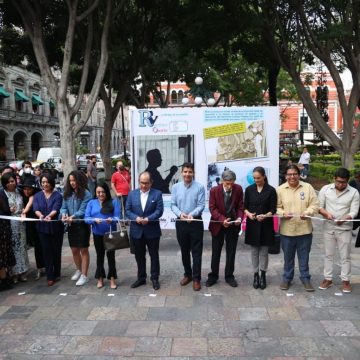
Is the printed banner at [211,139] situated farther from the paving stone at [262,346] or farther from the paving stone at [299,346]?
the paving stone at [299,346]

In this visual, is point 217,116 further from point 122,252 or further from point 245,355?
point 245,355

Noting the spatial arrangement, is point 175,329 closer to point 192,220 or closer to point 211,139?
point 192,220

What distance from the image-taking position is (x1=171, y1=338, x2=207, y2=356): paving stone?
4066mm

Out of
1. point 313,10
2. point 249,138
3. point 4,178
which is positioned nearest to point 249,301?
point 249,138

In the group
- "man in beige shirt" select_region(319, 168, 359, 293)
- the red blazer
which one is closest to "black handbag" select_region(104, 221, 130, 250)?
the red blazer

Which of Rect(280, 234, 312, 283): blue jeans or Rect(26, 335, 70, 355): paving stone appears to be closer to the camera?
Rect(26, 335, 70, 355): paving stone

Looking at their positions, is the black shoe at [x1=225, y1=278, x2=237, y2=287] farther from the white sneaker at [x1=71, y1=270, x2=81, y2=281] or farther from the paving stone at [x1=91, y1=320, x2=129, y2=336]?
the white sneaker at [x1=71, y1=270, x2=81, y2=281]

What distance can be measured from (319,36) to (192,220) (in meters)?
9.39

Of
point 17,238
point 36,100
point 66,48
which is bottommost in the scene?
point 17,238

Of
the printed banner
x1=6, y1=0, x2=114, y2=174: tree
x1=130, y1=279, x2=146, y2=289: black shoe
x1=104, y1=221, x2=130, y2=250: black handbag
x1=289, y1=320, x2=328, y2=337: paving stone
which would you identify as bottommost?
x1=289, y1=320, x2=328, y2=337: paving stone

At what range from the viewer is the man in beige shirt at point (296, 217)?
18.4 ft

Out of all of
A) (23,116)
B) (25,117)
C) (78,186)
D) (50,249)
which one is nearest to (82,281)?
(50,249)

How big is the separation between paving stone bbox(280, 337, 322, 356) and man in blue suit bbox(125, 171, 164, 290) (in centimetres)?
220

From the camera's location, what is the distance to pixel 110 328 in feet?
15.3
